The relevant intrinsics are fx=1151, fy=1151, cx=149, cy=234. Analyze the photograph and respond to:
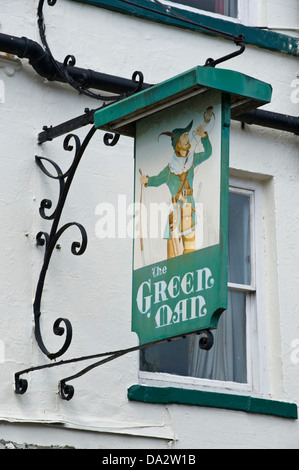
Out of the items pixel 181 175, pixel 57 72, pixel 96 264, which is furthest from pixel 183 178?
pixel 57 72

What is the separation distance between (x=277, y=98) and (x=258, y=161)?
59 centimetres

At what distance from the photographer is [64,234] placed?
768 cm

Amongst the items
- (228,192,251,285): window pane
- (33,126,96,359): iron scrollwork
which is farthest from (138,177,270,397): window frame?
(33,126,96,359): iron scrollwork

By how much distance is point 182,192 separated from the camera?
6.60 m

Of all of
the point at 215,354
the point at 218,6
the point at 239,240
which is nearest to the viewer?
the point at 215,354

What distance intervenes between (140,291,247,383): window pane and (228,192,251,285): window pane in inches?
5.6

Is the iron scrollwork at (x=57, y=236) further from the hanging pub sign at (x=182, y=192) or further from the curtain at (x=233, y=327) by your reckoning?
the curtain at (x=233, y=327)

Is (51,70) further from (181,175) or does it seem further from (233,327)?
(233,327)

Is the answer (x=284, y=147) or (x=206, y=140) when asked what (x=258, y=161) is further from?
(x=206, y=140)

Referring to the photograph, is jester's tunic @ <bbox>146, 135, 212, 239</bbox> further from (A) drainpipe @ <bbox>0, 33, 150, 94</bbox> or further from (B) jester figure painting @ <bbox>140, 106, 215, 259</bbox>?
(A) drainpipe @ <bbox>0, 33, 150, 94</bbox>

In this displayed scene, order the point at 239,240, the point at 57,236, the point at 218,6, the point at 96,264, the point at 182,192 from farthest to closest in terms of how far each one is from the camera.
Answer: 1. the point at 218,6
2. the point at 239,240
3. the point at 96,264
4. the point at 57,236
5. the point at 182,192

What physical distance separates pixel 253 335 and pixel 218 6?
2679mm

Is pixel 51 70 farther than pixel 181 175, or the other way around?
pixel 51 70
